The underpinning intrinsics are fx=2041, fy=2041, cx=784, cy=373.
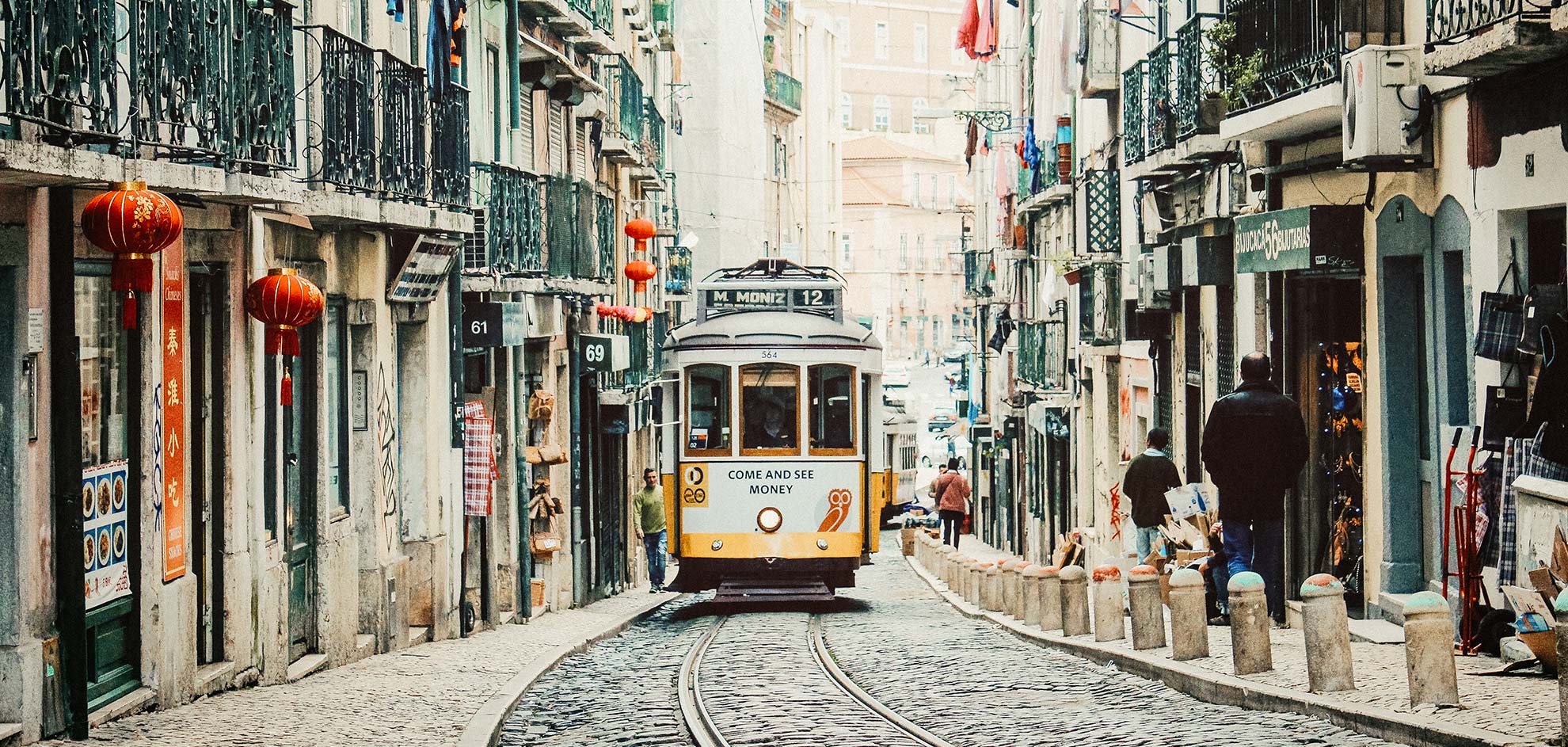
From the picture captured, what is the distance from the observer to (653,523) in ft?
90.3

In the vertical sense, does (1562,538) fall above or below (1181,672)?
above

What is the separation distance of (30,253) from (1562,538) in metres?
7.58

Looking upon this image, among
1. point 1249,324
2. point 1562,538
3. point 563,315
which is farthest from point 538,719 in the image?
point 563,315

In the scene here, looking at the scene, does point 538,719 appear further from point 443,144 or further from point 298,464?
point 443,144

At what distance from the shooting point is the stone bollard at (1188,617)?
12398 mm

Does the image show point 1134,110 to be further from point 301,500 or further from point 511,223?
point 301,500

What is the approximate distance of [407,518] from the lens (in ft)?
60.1

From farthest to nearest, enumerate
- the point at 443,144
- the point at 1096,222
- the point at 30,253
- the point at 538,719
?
the point at 1096,222, the point at 443,144, the point at 538,719, the point at 30,253

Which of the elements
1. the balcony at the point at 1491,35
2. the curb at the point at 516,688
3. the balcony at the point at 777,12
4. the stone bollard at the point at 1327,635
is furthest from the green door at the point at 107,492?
the balcony at the point at 777,12

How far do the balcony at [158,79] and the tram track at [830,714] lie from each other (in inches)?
162

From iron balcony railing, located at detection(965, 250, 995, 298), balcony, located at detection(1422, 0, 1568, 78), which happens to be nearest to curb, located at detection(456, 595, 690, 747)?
balcony, located at detection(1422, 0, 1568, 78)

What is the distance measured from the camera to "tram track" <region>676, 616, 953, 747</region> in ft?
36.4

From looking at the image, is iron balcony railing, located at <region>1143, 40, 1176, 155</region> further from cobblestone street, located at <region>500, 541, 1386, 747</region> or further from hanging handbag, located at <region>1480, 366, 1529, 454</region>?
hanging handbag, located at <region>1480, 366, 1529, 454</region>

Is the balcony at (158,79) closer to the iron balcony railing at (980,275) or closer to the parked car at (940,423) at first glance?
the iron balcony railing at (980,275)
